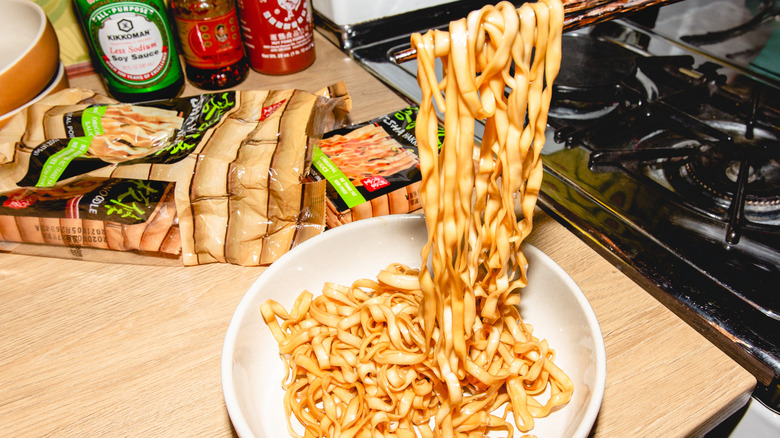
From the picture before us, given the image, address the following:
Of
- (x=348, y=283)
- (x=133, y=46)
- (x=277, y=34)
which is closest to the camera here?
(x=348, y=283)

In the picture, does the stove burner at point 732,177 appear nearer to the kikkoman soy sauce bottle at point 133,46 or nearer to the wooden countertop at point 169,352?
the wooden countertop at point 169,352

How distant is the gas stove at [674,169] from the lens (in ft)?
2.05

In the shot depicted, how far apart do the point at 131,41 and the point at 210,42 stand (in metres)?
0.14

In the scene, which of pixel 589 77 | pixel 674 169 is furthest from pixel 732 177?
pixel 589 77

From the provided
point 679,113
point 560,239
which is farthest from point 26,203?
point 679,113

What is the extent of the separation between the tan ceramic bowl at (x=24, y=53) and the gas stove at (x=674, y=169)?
1.83ft

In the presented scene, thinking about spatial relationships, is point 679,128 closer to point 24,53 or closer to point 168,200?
point 168,200

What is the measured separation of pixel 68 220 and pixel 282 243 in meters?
0.29

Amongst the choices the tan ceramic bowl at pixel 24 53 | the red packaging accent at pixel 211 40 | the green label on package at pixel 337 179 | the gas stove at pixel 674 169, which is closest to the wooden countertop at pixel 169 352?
the gas stove at pixel 674 169

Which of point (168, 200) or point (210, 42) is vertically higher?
point (210, 42)

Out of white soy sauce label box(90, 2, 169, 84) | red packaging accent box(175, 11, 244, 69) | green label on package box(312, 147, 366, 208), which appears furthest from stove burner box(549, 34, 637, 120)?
white soy sauce label box(90, 2, 169, 84)

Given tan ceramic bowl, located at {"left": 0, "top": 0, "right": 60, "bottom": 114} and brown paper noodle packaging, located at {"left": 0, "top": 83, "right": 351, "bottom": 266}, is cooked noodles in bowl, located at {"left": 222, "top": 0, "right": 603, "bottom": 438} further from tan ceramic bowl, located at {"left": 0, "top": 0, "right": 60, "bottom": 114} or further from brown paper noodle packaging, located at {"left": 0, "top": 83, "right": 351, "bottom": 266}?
tan ceramic bowl, located at {"left": 0, "top": 0, "right": 60, "bottom": 114}

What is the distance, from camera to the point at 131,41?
906 millimetres

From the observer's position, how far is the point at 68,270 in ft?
2.41
